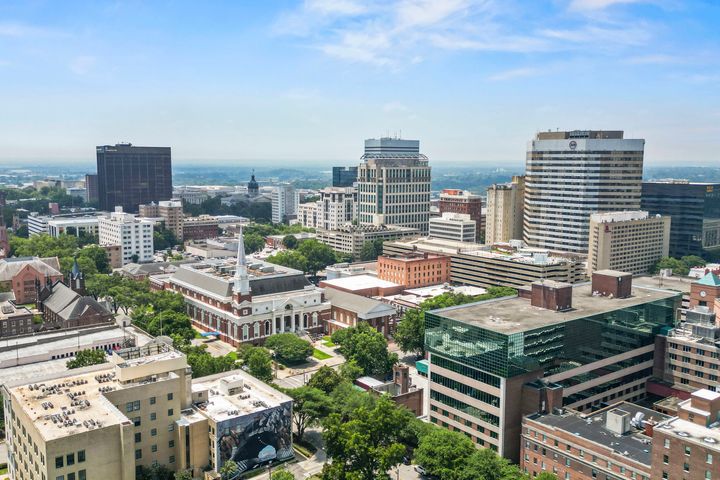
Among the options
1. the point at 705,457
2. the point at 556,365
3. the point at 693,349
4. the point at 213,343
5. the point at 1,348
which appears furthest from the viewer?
the point at 213,343

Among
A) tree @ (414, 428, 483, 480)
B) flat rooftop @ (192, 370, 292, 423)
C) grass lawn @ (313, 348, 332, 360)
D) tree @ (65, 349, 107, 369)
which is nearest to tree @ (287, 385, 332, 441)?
flat rooftop @ (192, 370, 292, 423)

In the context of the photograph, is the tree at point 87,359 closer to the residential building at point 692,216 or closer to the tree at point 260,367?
the tree at point 260,367

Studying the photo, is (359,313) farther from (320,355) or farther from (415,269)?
(415,269)

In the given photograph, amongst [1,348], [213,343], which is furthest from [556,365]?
[1,348]

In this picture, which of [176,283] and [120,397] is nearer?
[120,397]

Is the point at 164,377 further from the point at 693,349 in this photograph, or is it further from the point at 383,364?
the point at 693,349

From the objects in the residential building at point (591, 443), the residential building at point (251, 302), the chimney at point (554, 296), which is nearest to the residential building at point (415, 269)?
the residential building at point (251, 302)

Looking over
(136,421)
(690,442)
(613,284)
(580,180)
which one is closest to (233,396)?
(136,421)
